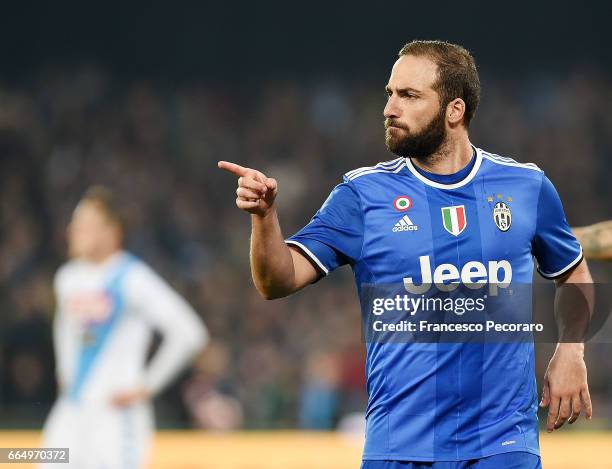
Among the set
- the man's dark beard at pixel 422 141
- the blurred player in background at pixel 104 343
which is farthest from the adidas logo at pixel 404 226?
the blurred player in background at pixel 104 343

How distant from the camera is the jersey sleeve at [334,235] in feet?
11.9

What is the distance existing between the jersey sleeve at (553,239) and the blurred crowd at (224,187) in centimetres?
638

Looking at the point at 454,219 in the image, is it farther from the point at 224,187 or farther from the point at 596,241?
the point at 224,187

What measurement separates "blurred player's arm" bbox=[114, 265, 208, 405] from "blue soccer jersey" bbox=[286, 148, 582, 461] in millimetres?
3250

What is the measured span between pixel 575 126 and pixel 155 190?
19.6ft

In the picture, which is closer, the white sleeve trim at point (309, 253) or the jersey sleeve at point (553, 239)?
the white sleeve trim at point (309, 253)

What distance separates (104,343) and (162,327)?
432 mm

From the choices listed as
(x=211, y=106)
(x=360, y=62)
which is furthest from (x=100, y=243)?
(x=360, y=62)

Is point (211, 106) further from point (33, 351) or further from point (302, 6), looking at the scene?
point (33, 351)

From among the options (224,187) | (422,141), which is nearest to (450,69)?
(422,141)

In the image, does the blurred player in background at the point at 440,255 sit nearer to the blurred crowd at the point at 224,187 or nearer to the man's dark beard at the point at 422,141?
the man's dark beard at the point at 422,141

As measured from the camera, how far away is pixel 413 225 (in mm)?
3717

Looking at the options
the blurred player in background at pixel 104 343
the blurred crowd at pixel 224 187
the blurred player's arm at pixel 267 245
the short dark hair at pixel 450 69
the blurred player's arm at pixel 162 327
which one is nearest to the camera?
the blurred player's arm at pixel 267 245

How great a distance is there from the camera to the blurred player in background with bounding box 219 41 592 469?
11.8 ft
